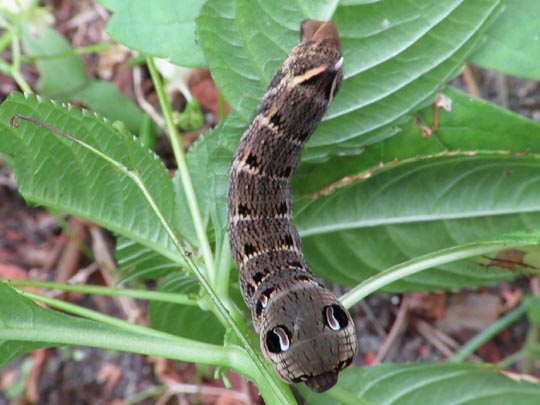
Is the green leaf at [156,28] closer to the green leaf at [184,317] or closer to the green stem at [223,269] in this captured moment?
the green stem at [223,269]

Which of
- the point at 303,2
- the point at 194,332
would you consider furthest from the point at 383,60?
the point at 194,332

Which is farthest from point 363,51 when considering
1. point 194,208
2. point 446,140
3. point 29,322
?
point 29,322

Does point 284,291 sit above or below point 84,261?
above

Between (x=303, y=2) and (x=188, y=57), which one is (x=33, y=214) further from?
(x=303, y=2)

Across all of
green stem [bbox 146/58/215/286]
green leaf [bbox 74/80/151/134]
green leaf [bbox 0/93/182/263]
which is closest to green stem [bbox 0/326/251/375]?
green stem [bbox 146/58/215/286]

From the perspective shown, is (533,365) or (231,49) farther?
(533,365)

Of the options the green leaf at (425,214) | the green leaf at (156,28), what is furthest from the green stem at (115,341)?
the green leaf at (156,28)

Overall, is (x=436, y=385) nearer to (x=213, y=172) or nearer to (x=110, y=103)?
(x=213, y=172)
